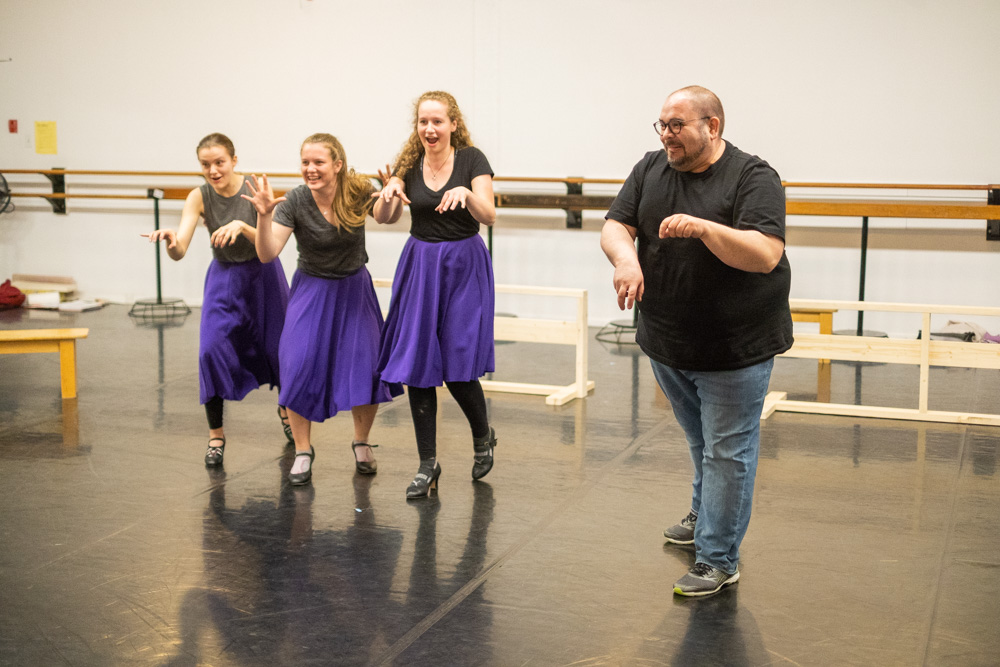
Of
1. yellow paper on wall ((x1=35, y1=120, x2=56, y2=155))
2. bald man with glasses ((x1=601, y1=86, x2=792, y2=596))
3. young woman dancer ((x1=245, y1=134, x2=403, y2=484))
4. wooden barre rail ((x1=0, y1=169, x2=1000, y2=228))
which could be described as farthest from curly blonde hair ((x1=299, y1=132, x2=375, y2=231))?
yellow paper on wall ((x1=35, y1=120, x2=56, y2=155))

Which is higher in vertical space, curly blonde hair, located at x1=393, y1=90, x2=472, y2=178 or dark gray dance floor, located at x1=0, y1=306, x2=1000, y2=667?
curly blonde hair, located at x1=393, y1=90, x2=472, y2=178

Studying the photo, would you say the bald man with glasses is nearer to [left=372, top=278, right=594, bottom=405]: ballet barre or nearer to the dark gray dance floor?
the dark gray dance floor

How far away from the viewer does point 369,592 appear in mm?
2834

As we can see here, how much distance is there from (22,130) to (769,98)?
21.6 feet

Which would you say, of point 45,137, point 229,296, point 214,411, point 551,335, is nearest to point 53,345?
point 214,411

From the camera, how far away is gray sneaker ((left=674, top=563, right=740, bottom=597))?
110 inches

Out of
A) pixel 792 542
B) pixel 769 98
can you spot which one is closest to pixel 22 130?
pixel 769 98

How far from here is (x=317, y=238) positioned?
3709mm

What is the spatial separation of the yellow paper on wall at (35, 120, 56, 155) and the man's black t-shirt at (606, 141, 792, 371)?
25.7 ft

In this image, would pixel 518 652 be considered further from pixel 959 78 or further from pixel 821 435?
pixel 959 78

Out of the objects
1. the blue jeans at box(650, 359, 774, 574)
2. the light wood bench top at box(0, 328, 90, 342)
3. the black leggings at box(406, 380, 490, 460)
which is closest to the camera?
the blue jeans at box(650, 359, 774, 574)

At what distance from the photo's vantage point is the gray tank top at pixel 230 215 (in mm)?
4020

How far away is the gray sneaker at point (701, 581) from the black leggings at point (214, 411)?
2.12 meters

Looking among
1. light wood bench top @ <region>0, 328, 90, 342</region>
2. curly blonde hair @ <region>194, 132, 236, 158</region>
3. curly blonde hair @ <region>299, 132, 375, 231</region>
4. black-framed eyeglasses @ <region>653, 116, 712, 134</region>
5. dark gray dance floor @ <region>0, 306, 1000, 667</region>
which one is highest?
curly blonde hair @ <region>194, 132, 236, 158</region>
